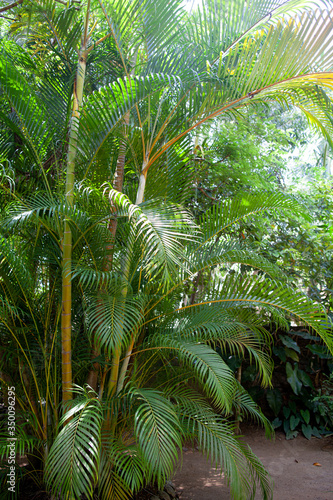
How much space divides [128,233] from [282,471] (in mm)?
2937

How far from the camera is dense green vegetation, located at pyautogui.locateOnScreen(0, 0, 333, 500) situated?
2244 millimetres

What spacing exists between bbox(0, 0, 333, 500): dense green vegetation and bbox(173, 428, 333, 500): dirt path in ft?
2.03

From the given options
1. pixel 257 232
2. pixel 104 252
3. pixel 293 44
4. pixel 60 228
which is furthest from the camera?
pixel 257 232

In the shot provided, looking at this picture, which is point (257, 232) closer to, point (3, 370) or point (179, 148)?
point (179, 148)

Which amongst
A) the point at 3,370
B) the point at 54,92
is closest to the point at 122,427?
the point at 3,370

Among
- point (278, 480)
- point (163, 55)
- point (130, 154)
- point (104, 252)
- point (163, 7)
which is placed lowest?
point (278, 480)

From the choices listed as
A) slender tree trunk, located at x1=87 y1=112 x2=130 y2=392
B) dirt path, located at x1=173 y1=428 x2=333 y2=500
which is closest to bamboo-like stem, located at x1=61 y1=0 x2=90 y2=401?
slender tree trunk, located at x1=87 y1=112 x2=130 y2=392

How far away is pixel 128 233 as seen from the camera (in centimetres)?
254

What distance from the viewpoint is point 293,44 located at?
2182mm

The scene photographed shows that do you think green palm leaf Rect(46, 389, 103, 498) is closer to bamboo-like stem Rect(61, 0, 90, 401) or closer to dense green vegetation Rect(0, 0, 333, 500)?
dense green vegetation Rect(0, 0, 333, 500)

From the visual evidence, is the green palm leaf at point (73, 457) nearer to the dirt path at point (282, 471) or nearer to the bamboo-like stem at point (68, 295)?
the bamboo-like stem at point (68, 295)

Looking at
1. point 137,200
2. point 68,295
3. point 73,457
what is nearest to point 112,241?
point 137,200

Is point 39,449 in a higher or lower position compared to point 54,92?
lower

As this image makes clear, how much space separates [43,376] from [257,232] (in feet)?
9.42
